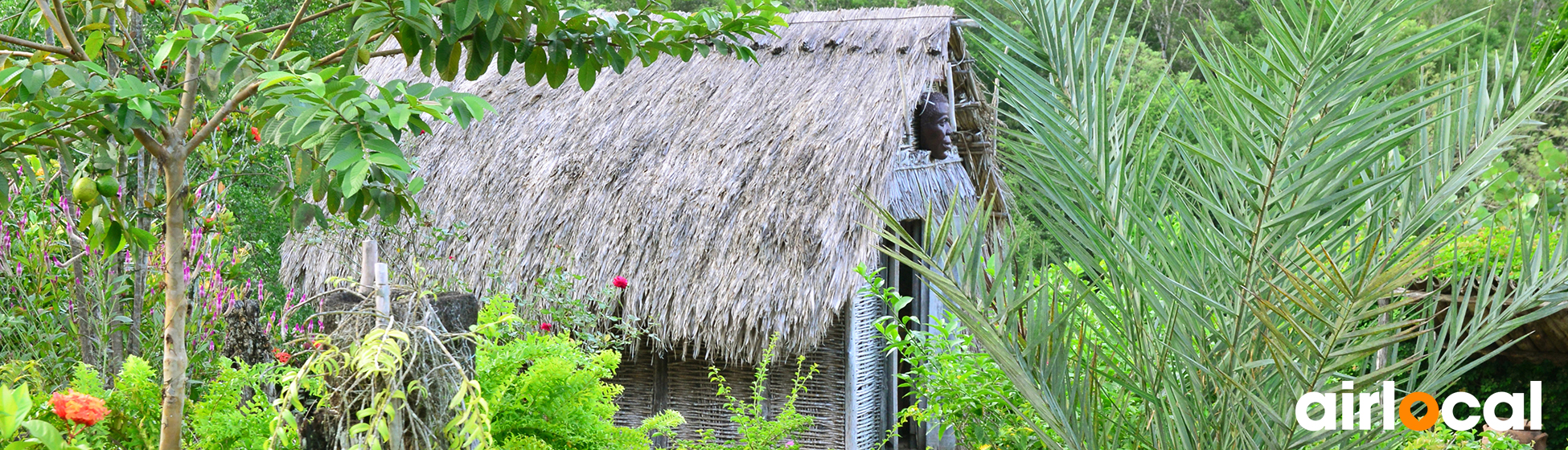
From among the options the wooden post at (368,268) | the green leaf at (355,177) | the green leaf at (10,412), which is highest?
the green leaf at (355,177)

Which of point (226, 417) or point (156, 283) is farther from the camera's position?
point (156, 283)

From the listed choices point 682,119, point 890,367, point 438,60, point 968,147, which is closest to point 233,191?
point 682,119

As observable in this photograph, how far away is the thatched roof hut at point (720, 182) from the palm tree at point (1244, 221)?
146 inches

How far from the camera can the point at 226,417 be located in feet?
7.48

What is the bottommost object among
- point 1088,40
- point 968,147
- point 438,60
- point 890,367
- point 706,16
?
point 890,367

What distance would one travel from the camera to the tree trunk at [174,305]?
1771mm

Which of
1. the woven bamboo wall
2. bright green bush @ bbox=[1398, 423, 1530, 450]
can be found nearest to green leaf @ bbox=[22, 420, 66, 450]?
bright green bush @ bbox=[1398, 423, 1530, 450]

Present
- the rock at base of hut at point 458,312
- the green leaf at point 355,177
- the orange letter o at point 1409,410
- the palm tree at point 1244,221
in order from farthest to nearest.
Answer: the rock at base of hut at point 458,312, the green leaf at point 355,177, the orange letter o at point 1409,410, the palm tree at point 1244,221

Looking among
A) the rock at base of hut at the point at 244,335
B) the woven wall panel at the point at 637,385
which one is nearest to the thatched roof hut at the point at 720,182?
the woven wall panel at the point at 637,385

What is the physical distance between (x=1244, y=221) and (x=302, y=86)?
4.01ft

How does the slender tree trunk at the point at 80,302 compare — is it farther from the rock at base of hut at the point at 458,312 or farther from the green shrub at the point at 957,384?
the green shrub at the point at 957,384

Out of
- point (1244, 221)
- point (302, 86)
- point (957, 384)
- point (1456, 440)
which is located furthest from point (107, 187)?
point (1456, 440)

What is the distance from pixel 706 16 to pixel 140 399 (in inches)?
66.9

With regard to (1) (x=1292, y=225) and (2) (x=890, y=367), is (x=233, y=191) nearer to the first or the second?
(2) (x=890, y=367)
